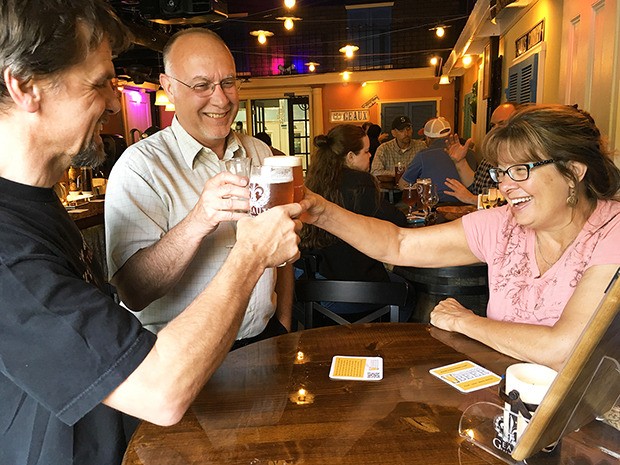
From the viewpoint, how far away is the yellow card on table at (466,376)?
1.33m

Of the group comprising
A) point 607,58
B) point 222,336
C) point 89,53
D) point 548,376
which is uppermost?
point 607,58

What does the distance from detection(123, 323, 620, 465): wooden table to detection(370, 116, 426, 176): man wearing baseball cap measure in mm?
6328

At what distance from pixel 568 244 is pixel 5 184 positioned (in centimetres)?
165

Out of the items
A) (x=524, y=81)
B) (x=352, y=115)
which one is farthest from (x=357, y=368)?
(x=352, y=115)

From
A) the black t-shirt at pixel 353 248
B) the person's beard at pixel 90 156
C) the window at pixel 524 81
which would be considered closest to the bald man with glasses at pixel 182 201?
the person's beard at pixel 90 156

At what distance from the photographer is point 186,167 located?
199 centimetres

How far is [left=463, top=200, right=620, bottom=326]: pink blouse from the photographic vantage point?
5.26 ft

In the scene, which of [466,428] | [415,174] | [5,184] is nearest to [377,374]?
[466,428]

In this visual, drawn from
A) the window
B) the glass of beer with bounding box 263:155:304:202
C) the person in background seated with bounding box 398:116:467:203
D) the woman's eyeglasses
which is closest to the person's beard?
the glass of beer with bounding box 263:155:304:202

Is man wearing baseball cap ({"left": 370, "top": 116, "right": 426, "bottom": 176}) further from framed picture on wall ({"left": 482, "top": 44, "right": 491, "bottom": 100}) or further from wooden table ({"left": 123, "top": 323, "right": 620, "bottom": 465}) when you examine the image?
wooden table ({"left": 123, "top": 323, "right": 620, "bottom": 465})

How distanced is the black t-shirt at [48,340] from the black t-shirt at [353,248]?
2.21m

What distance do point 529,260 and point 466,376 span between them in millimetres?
596

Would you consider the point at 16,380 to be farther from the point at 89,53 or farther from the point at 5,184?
the point at 89,53

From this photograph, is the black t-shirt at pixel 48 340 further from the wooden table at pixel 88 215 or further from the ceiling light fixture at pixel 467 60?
the ceiling light fixture at pixel 467 60
